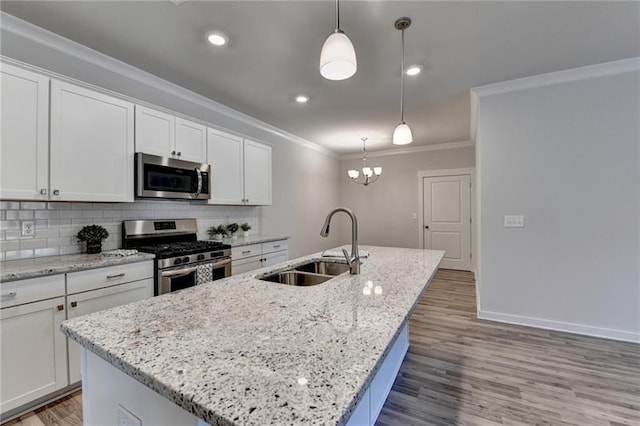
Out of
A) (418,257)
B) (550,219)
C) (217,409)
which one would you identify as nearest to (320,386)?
(217,409)

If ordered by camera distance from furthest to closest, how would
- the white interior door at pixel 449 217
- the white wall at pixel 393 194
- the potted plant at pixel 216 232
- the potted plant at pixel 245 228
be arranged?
the white wall at pixel 393 194
the white interior door at pixel 449 217
the potted plant at pixel 245 228
the potted plant at pixel 216 232

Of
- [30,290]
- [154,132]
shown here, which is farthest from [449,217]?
[30,290]

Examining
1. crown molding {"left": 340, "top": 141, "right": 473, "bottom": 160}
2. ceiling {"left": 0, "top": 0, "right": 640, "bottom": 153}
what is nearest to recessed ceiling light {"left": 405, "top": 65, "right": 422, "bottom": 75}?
ceiling {"left": 0, "top": 0, "right": 640, "bottom": 153}

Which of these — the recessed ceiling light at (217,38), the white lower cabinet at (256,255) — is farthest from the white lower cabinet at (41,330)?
the recessed ceiling light at (217,38)

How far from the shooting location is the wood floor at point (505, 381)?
1733 mm

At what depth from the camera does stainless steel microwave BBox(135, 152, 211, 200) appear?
2488mm

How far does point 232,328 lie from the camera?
0.92 metres

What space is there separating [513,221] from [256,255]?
9.54 ft

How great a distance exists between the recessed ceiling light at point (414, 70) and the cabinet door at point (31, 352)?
3.28 meters

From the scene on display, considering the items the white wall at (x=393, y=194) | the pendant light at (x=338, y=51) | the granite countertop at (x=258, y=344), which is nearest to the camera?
the granite countertop at (x=258, y=344)

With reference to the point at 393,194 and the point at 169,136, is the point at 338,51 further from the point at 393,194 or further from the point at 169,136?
the point at 393,194

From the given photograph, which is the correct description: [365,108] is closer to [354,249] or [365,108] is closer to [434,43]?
[434,43]

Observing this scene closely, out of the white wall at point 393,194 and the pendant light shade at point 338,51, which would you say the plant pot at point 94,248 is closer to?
the pendant light shade at point 338,51

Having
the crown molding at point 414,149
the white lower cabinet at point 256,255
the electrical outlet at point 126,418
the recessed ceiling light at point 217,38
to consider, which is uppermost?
the recessed ceiling light at point 217,38
